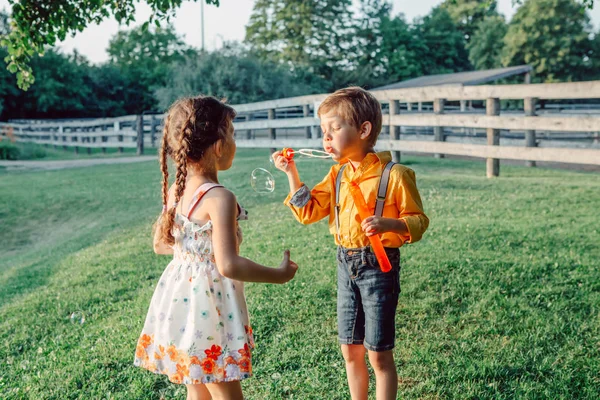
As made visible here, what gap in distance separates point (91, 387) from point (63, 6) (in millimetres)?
3218

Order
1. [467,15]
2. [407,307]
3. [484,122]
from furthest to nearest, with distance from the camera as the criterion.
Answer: [467,15]
[484,122]
[407,307]

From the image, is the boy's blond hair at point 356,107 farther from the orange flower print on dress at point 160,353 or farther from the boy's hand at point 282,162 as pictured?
the orange flower print on dress at point 160,353

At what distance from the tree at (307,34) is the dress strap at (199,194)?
3962 centimetres

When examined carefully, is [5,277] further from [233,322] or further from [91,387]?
[233,322]

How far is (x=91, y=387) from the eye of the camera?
3770mm

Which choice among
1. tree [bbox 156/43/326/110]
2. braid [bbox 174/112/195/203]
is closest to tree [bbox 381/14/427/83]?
tree [bbox 156/43/326/110]

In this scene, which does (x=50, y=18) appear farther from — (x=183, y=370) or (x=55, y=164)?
(x=55, y=164)

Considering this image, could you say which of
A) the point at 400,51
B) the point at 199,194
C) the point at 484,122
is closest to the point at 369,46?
the point at 400,51

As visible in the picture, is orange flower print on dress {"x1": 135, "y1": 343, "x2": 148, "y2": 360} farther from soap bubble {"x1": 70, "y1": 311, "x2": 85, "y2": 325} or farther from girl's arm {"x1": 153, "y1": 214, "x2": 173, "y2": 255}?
soap bubble {"x1": 70, "y1": 311, "x2": 85, "y2": 325}

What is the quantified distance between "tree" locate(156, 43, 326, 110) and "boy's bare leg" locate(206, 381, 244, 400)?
27.4 m

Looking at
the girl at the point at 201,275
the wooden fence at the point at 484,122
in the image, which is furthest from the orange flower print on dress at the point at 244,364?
the wooden fence at the point at 484,122

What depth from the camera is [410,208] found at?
2680 millimetres

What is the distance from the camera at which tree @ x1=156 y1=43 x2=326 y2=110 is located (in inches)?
1182

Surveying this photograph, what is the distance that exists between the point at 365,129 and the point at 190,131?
2.38 feet
